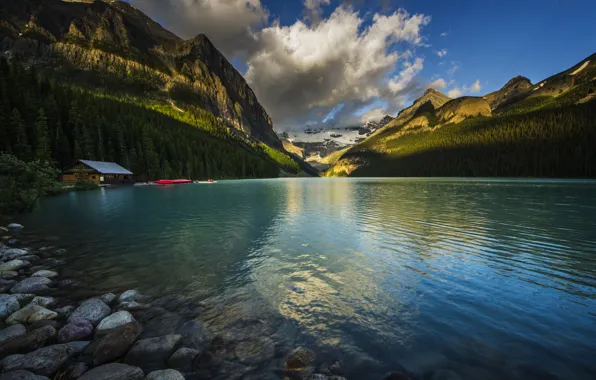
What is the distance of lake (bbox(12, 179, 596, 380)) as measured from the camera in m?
8.35

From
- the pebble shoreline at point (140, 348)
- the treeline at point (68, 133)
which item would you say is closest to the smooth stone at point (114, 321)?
the pebble shoreline at point (140, 348)

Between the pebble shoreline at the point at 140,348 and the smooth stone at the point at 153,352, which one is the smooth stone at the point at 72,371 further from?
the smooth stone at the point at 153,352

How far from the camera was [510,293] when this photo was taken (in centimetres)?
1240

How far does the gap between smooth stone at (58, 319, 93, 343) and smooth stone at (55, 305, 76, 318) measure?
5.35 ft

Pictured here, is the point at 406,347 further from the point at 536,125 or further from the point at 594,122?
the point at 536,125

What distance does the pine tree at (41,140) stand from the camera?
78.5 meters

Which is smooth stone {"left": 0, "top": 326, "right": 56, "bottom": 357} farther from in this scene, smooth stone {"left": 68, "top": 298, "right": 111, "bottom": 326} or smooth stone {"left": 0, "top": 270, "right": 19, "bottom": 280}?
smooth stone {"left": 0, "top": 270, "right": 19, "bottom": 280}

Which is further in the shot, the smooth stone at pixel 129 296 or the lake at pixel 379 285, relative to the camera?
the smooth stone at pixel 129 296

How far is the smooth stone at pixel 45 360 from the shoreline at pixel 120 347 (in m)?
0.02

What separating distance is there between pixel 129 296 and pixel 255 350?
22.7 feet

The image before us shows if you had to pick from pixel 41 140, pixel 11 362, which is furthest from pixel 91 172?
pixel 11 362

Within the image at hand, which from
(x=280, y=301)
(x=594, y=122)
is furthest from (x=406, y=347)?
(x=594, y=122)

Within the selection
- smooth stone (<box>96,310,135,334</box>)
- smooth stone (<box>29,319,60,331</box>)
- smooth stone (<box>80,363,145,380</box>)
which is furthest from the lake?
smooth stone (<box>29,319,60,331</box>)

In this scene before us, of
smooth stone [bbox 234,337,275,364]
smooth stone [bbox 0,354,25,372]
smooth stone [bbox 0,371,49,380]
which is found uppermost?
smooth stone [bbox 0,371,49,380]
